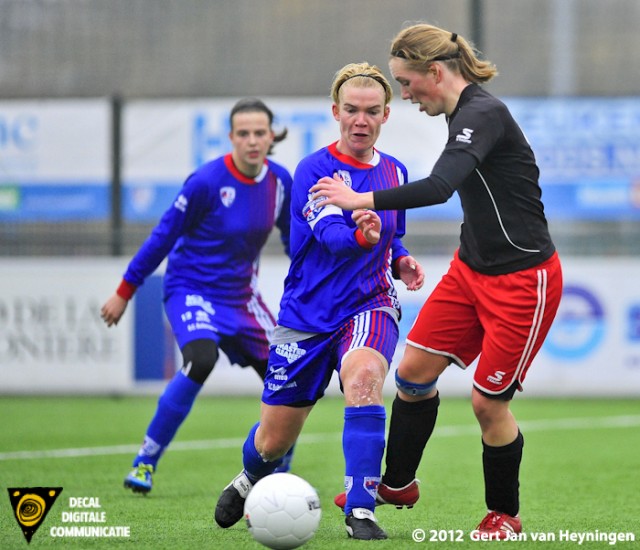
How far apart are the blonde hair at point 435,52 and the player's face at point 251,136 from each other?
2.13 m

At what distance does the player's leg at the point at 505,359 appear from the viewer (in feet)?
17.3

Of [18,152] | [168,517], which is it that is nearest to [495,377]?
[168,517]

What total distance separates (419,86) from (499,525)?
1820 mm

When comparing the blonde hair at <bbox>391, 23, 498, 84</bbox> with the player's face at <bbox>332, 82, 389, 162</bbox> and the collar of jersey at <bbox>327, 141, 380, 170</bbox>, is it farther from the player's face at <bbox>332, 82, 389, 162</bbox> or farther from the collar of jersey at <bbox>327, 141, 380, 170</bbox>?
the collar of jersey at <bbox>327, 141, 380, 170</bbox>

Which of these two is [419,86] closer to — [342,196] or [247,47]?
[342,196]

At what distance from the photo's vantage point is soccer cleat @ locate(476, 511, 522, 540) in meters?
5.27

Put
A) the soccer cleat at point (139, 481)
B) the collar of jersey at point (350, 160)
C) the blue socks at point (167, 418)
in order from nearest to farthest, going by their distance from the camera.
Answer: the collar of jersey at point (350, 160), the soccer cleat at point (139, 481), the blue socks at point (167, 418)

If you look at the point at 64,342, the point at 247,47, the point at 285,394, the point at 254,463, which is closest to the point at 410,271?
the point at 285,394

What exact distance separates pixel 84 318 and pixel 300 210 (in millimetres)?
8045

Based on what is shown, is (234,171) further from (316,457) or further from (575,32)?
(575,32)

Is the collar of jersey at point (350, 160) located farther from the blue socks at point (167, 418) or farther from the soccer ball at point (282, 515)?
the blue socks at point (167, 418)

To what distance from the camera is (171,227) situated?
7.27m

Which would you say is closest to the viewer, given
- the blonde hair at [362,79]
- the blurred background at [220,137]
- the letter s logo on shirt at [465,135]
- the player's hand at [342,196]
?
the player's hand at [342,196]

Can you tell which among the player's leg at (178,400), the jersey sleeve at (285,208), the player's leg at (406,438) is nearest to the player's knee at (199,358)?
the player's leg at (178,400)
